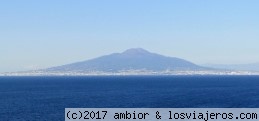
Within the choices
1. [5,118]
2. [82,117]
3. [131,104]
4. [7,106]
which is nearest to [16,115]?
[5,118]

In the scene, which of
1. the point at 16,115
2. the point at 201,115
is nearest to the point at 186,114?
the point at 201,115

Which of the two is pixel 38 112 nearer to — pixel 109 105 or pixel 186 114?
pixel 109 105

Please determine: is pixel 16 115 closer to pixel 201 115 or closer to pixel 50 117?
pixel 50 117

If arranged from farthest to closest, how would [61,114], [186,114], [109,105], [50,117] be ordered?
[109,105], [61,114], [50,117], [186,114]

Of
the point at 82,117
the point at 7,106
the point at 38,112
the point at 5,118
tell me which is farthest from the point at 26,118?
the point at 82,117

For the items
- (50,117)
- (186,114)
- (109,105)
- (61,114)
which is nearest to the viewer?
(186,114)

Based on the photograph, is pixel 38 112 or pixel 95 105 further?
pixel 95 105

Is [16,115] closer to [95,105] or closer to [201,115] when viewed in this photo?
[95,105]

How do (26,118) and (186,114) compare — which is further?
(26,118)
